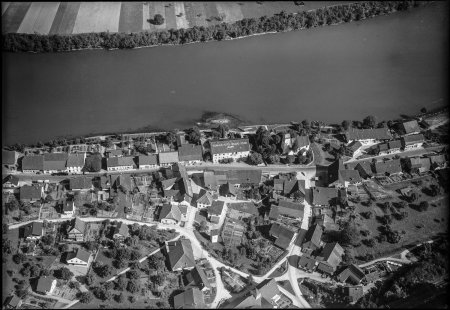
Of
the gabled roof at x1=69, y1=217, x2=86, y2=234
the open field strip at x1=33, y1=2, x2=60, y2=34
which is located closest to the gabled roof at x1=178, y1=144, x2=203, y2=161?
the gabled roof at x1=69, y1=217, x2=86, y2=234

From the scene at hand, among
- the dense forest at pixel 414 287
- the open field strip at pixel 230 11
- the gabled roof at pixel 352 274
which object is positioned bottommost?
the dense forest at pixel 414 287

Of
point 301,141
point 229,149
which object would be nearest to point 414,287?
point 301,141

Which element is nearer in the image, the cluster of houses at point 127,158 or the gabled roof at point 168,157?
the cluster of houses at point 127,158

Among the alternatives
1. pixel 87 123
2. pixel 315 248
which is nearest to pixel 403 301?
pixel 315 248

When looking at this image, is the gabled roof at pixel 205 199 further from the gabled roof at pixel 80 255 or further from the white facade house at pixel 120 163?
the gabled roof at pixel 80 255

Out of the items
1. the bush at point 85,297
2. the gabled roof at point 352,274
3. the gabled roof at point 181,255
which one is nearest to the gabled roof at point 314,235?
the gabled roof at point 352,274

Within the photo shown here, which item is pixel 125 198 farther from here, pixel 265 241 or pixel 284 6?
pixel 284 6
